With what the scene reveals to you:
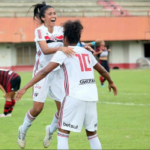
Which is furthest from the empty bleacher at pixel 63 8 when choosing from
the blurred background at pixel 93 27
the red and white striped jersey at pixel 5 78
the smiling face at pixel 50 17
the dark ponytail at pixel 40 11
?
the smiling face at pixel 50 17

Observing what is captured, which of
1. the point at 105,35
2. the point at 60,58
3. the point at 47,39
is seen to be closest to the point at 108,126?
the point at 47,39

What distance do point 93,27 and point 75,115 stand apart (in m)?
40.7

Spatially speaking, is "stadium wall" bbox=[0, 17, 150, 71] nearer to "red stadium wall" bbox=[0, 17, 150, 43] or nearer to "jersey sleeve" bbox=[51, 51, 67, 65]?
"red stadium wall" bbox=[0, 17, 150, 43]

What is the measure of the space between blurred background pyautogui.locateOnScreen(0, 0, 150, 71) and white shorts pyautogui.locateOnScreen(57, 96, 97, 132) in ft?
126

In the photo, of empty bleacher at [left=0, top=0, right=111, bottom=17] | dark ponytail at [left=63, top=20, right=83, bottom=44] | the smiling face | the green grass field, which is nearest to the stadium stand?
empty bleacher at [left=0, top=0, right=111, bottom=17]

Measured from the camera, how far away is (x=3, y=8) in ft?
151

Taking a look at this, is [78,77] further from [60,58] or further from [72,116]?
[72,116]

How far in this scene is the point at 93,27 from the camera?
46.2 m

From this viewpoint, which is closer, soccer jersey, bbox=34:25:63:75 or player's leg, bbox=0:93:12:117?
soccer jersey, bbox=34:25:63:75

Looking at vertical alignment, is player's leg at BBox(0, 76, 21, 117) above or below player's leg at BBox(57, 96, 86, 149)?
below

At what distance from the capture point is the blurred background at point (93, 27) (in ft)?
145

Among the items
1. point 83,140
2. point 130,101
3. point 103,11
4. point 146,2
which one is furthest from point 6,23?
point 83,140

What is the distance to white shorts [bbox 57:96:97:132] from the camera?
582cm

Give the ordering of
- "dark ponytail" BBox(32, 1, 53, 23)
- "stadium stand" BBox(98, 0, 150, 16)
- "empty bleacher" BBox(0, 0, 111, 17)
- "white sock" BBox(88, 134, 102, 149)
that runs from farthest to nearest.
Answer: "stadium stand" BBox(98, 0, 150, 16)
"empty bleacher" BBox(0, 0, 111, 17)
"dark ponytail" BBox(32, 1, 53, 23)
"white sock" BBox(88, 134, 102, 149)
